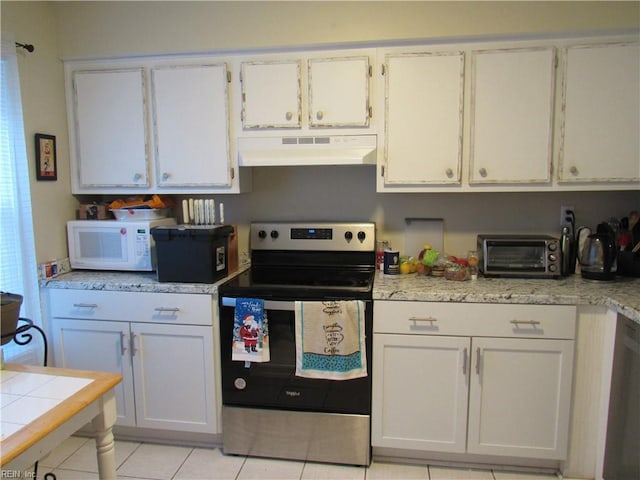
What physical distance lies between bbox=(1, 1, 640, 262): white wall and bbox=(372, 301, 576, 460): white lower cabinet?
0.68 m

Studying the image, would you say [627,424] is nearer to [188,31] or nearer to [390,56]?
[390,56]

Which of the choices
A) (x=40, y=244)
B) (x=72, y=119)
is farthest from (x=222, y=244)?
(x=72, y=119)

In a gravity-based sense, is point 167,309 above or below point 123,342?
above

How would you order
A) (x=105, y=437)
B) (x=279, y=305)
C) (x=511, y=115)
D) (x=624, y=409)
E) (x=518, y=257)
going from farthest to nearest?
(x=518, y=257), (x=511, y=115), (x=279, y=305), (x=624, y=409), (x=105, y=437)

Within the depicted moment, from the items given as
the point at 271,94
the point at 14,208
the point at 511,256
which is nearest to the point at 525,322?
the point at 511,256

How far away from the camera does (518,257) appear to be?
2318mm

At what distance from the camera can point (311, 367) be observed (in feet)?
6.92

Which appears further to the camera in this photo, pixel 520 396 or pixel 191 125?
pixel 191 125

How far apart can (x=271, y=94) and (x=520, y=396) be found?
6.33ft

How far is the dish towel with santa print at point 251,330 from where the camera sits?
6.96ft

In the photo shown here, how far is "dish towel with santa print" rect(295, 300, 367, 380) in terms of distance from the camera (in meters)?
2.07

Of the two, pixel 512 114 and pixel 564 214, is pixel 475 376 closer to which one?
pixel 564 214

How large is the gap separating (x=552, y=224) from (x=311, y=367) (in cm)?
158

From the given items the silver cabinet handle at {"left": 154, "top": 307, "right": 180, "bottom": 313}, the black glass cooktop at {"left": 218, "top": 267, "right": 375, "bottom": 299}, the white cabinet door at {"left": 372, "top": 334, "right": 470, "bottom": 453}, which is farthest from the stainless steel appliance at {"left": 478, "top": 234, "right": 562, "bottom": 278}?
the silver cabinet handle at {"left": 154, "top": 307, "right": 180, "bottom": 313}
